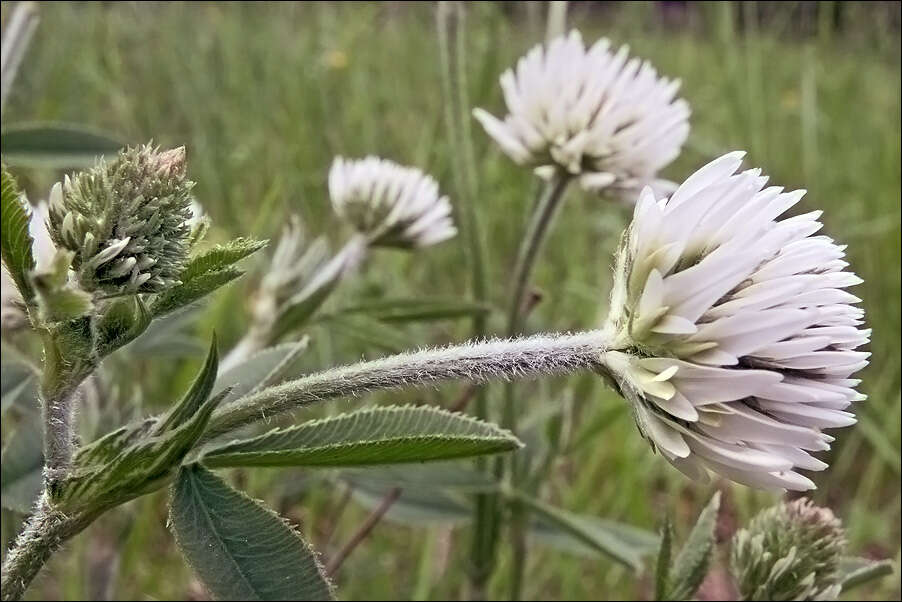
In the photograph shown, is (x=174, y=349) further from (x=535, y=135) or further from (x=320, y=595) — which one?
(x=320, y=595)

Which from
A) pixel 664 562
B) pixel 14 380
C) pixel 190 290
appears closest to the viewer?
pixel 190 290

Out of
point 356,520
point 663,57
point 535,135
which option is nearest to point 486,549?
point 356,520

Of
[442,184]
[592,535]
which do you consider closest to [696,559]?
[592,535]

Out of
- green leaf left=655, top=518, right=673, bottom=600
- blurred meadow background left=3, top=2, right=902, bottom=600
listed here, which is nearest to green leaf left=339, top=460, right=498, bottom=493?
blurred meadow background left=3, top=2, right=902, bottom=600

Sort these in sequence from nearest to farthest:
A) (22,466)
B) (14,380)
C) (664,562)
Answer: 1. (664,562)
2. (22,466)
3. (14,380)

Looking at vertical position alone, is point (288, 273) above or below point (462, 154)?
below

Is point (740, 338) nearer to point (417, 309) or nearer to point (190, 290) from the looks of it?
point (190, 290)

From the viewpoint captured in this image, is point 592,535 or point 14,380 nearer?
point 14,380

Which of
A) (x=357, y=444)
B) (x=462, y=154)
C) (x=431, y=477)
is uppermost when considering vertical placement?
(x=462, y=154)
